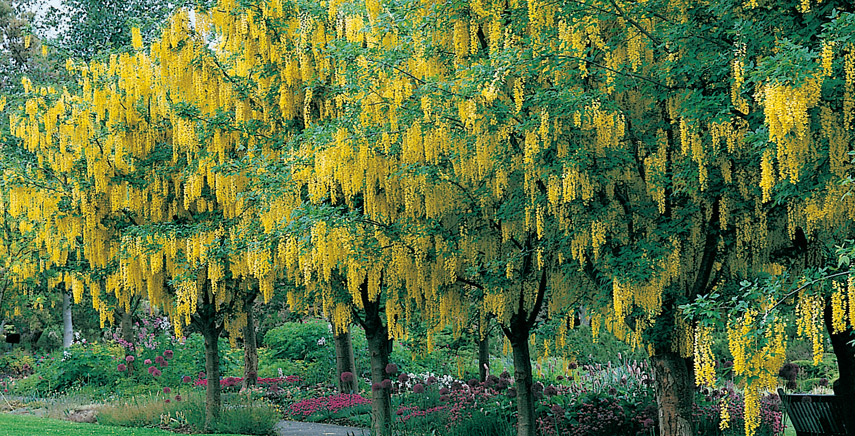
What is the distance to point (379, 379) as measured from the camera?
8.80m

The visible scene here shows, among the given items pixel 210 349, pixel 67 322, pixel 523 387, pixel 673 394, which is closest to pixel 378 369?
pixel 523 387

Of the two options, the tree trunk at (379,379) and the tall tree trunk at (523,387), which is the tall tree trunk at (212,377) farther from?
the tall tree trunk at (523,387)

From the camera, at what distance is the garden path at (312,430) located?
10.6m

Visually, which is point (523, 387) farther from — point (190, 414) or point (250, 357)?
point (250, 357)

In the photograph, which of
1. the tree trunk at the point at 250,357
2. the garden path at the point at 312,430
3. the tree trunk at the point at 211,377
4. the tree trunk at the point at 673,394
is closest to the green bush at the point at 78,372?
the tree trunk at the point at 250,357

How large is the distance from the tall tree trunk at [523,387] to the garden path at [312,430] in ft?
10.6

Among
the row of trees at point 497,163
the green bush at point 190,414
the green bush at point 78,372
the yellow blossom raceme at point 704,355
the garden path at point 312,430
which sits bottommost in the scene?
the garden path at point 312,430

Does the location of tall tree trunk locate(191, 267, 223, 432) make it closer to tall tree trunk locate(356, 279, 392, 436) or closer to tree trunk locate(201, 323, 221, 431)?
tree trunk locate(201, 323, 221, 431)

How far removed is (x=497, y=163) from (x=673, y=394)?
8.32 feet

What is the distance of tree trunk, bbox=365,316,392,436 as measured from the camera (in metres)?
8.80

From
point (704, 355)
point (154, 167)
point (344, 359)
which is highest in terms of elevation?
point (154, 167)

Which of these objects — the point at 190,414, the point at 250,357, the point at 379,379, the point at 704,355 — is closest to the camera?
the point at 704,355

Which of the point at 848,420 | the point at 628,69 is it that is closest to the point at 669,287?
the point at 628,69

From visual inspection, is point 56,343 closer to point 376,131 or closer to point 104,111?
point 104,111
